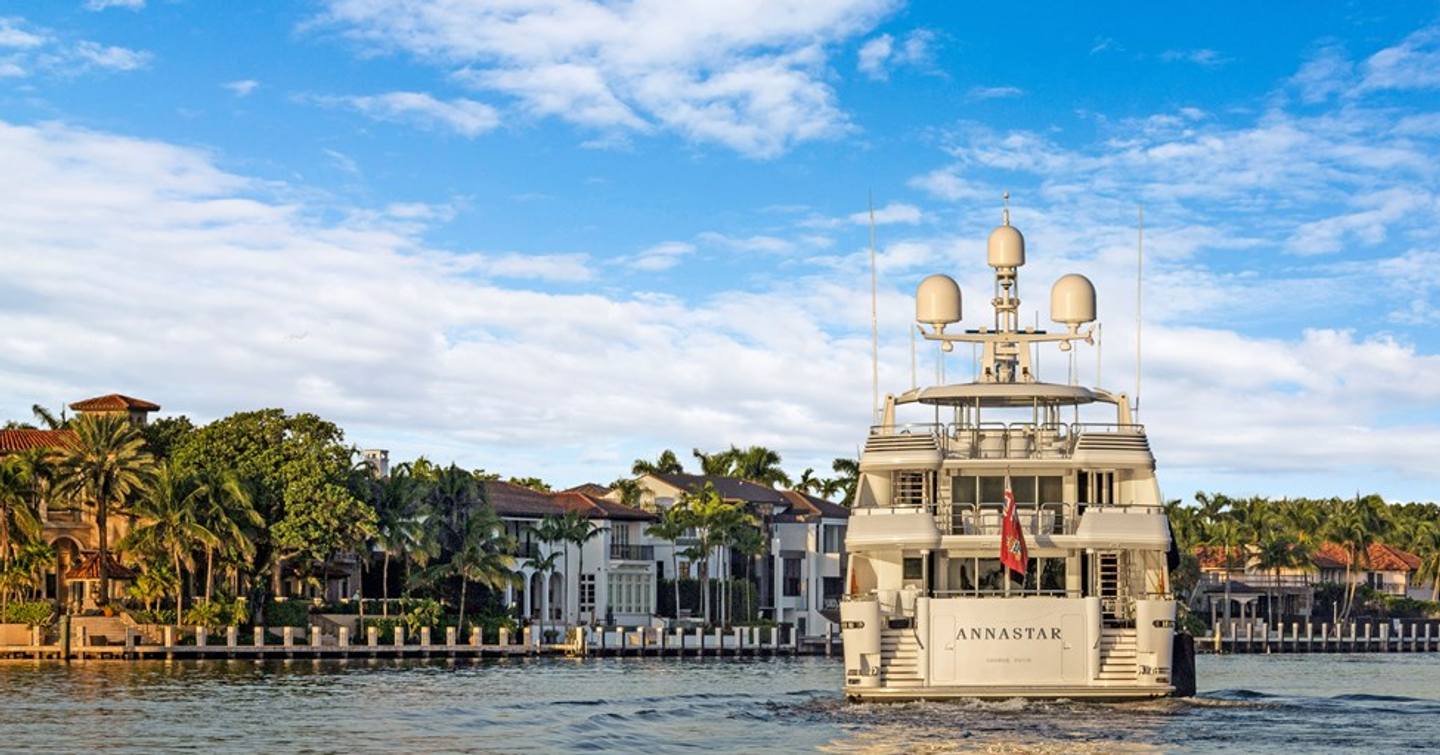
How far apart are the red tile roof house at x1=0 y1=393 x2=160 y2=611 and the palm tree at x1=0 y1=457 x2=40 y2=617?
2.60 metres

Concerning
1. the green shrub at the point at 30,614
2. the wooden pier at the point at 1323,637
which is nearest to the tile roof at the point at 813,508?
the wooden pier at the point at 1323,637

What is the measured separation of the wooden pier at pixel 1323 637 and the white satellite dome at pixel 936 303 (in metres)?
72.3

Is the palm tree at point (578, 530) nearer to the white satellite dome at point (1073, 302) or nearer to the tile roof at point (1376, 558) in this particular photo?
the white satellite dome at point (1073, 302)

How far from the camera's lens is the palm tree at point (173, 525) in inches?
3354

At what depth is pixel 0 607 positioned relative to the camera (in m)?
87.2

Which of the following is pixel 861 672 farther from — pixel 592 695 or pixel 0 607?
pixel 0 607

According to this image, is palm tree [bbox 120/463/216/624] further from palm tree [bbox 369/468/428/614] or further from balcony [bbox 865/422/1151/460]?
balcony [bbox 865/422/1151/460]

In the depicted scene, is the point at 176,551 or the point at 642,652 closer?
the point at 176,551

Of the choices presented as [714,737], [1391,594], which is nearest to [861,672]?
[714,737]

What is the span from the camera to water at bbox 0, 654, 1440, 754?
42094 millimetres

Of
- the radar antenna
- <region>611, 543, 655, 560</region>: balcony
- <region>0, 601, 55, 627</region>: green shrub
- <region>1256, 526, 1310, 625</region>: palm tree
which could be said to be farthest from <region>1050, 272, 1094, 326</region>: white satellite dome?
<region>1256, 526, 1310, 625</region>: palm tree

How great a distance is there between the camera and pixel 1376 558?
531 ft

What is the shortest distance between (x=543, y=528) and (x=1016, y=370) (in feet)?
185

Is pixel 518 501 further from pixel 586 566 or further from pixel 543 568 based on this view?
pixel 543 568
